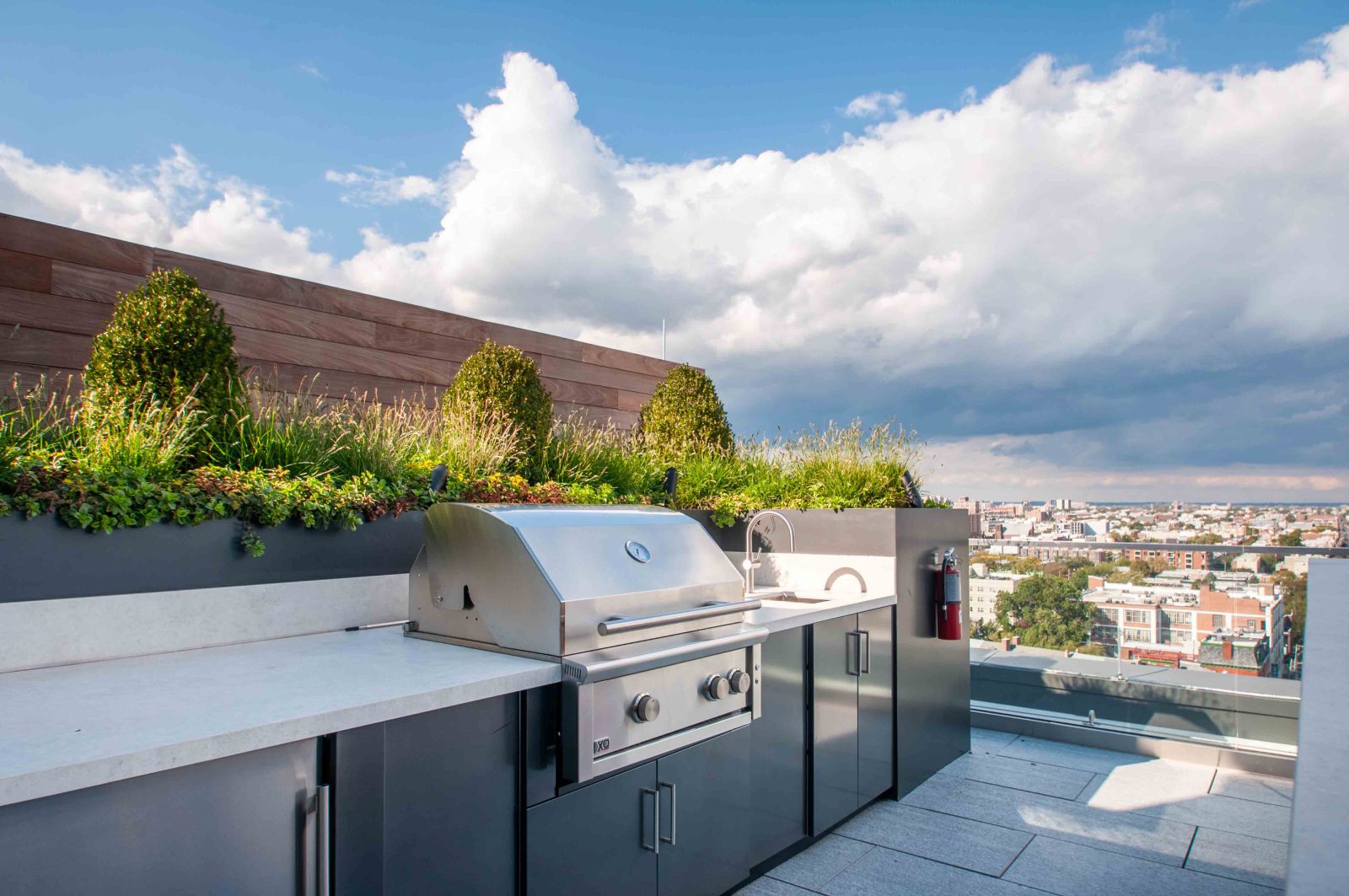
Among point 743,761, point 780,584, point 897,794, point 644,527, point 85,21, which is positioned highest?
point 85,21

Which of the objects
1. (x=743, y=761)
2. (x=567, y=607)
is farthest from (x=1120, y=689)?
(x=567, y=607)

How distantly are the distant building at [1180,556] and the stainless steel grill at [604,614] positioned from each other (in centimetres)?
324

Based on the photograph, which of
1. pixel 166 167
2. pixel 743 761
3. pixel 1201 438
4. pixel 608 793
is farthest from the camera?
pixel 1201 438

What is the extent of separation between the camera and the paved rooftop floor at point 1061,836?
9.18ft

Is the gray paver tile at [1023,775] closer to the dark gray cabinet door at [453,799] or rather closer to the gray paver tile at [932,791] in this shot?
the gray paver tile at [932,791]

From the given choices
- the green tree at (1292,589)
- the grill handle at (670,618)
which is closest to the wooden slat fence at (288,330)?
the grill handle at (670,618)

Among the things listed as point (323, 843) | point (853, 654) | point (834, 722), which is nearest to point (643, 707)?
point (323, 843)

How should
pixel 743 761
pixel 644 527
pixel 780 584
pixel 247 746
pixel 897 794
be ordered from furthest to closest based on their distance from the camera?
1. pixel 780 584
2. pixel 897 794
3. pixel 743 761
4. pixel 644 527
5. pixel 247 746

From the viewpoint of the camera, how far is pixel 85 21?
3770 mm

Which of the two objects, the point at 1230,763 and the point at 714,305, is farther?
the point at 714,305

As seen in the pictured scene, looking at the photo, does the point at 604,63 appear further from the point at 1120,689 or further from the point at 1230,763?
the point at 1230,763

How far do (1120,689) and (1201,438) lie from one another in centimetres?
225

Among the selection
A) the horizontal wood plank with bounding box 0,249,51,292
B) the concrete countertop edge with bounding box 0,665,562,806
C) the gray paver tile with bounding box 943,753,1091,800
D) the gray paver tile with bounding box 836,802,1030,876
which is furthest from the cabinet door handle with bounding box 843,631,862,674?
the horizontal wood plank with bounding box 0,249,51,292

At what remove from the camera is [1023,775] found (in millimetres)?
3969
